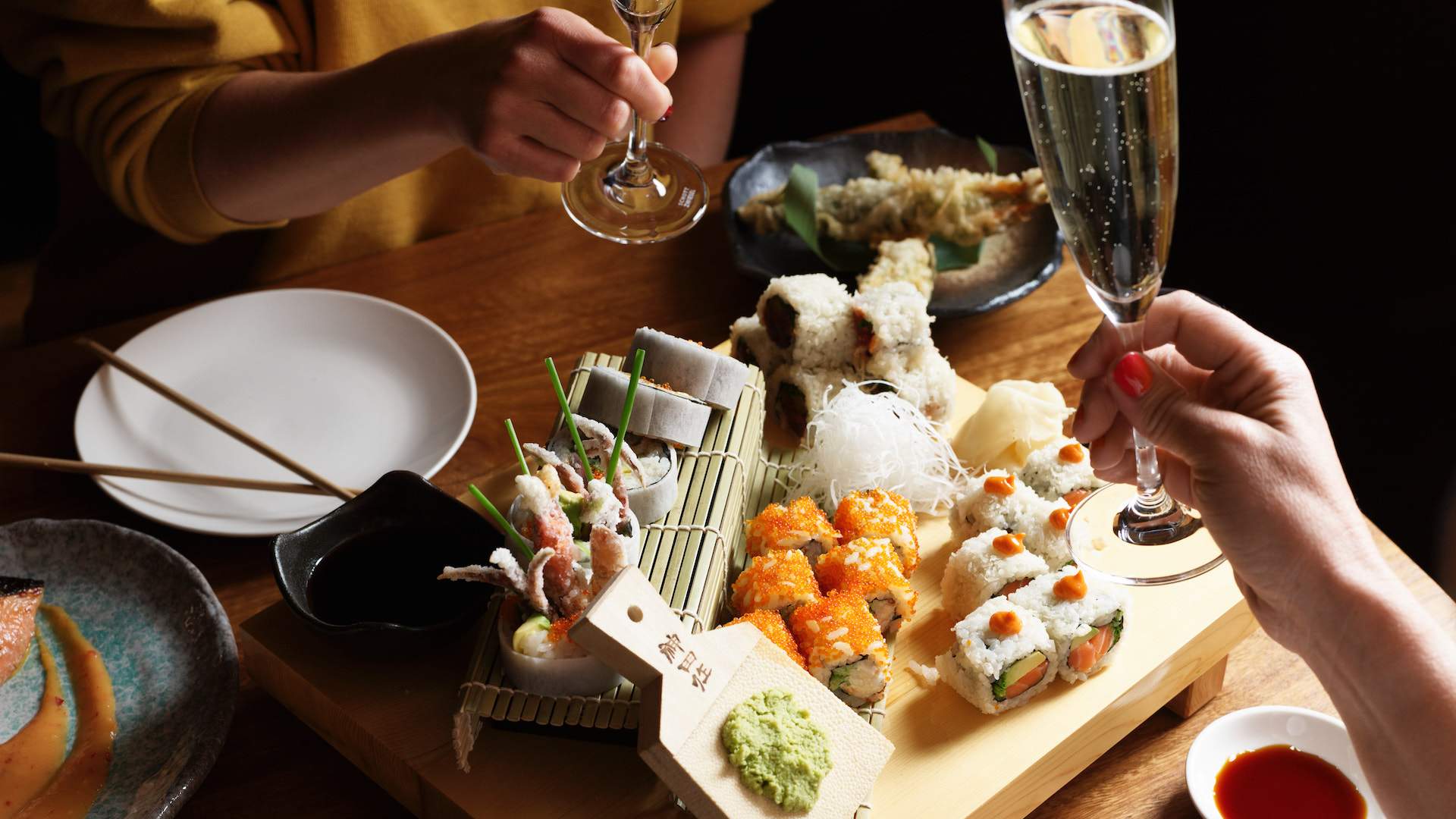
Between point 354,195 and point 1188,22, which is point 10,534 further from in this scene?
point 1188,22

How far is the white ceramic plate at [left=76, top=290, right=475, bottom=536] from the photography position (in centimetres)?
146

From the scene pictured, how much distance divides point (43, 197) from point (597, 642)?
287cm

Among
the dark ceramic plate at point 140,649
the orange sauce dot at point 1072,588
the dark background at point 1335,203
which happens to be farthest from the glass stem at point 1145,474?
the dark background at point 1335,203

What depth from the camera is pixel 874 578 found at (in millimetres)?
1224

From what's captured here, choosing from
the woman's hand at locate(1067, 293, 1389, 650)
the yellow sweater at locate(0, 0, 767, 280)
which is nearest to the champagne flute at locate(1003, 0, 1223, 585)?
the woman's hand at locate(1067, 293, 1389, 650)

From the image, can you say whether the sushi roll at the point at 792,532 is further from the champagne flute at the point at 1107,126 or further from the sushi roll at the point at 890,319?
the champagne flute at the point at 1107,126

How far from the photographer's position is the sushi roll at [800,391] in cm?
153

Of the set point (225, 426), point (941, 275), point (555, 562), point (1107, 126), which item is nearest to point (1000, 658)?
point (555, 562)

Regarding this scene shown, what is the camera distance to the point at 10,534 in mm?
1329

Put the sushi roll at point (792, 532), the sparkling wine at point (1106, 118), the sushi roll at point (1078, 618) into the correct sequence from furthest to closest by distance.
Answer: the sushi roll at point (792, 532)
the sushi roll at point (1078, 618)
the sparkling wine at point (1106, 118)

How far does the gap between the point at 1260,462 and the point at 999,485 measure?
0.38 m

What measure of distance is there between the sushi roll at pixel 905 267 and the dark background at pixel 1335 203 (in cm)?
164

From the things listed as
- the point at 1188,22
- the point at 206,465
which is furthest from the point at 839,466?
the point at 1188,22

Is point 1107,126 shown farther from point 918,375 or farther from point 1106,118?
point 918,375
